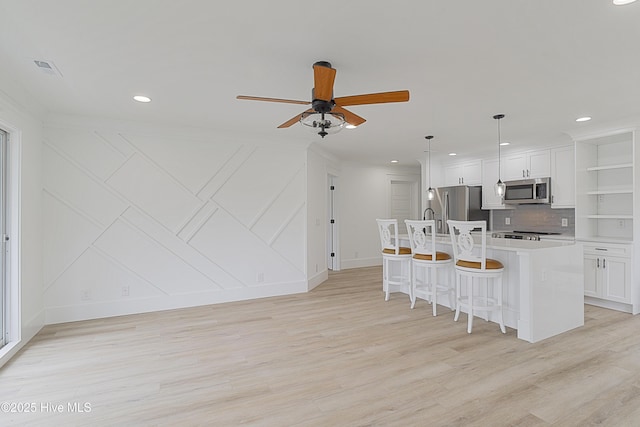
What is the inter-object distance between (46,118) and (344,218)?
5.35 metres

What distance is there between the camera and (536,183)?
217 inches

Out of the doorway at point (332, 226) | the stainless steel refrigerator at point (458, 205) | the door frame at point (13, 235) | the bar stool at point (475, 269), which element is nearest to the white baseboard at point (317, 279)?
the doorway at point (332, 226)

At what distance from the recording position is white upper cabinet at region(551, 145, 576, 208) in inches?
203

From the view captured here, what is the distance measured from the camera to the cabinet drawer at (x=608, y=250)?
4261 mm

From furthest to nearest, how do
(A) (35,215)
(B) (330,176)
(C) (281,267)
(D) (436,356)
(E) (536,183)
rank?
(B) (330,176) < (E) (536,183) < (C) (281,267) < (A) (35,215) < (D) (436,356)

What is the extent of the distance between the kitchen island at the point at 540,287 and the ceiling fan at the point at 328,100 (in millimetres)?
2249

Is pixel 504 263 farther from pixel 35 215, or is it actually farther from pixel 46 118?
pixel 46 118

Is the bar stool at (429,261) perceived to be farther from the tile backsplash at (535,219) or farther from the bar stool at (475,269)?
the tile backsplash at (535,219)

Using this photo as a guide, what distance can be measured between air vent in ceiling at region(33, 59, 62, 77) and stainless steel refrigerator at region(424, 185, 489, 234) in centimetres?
618

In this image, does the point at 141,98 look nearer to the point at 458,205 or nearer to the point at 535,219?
the point at 458,205

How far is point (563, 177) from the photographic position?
527 cm

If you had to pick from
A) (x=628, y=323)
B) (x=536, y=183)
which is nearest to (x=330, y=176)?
(x=536, y=183)

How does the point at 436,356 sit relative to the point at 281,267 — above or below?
below

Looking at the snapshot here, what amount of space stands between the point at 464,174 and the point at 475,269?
149 inches
